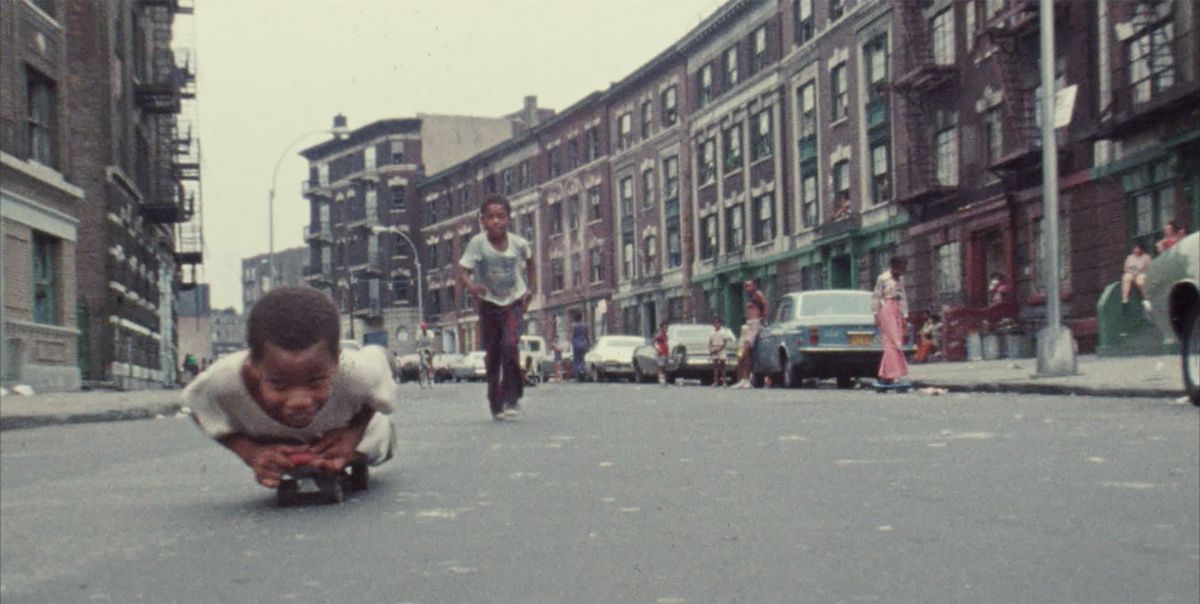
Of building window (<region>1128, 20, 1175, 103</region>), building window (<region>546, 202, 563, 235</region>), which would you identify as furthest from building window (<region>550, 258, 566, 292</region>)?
building window (<region>1128, 20, 1175, 103</region>)

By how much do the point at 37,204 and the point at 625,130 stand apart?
128 ft

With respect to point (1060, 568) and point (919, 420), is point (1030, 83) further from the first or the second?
point (1060, 568)

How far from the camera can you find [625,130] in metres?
63.2

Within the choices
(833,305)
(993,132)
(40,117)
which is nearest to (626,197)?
(993,132)

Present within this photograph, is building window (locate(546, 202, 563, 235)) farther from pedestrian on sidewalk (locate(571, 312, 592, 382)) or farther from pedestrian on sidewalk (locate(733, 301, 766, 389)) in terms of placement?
pedestrian on sidewalk (locate(733, 301, 766, 389))

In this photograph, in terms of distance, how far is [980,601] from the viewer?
3568 mm

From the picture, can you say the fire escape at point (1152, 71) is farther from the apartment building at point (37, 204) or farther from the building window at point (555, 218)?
the building window at point (555, 218)

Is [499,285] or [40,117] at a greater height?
[40,117]

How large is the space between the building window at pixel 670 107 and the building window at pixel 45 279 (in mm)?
32642

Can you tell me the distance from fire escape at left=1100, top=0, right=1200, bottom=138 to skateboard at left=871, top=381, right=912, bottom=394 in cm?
821

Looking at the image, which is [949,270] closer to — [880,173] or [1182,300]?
[880,173]

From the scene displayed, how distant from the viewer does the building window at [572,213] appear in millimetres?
68750

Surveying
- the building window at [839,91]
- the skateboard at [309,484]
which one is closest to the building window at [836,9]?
the building window at [839,91]

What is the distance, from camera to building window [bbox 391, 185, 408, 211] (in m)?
88.2
